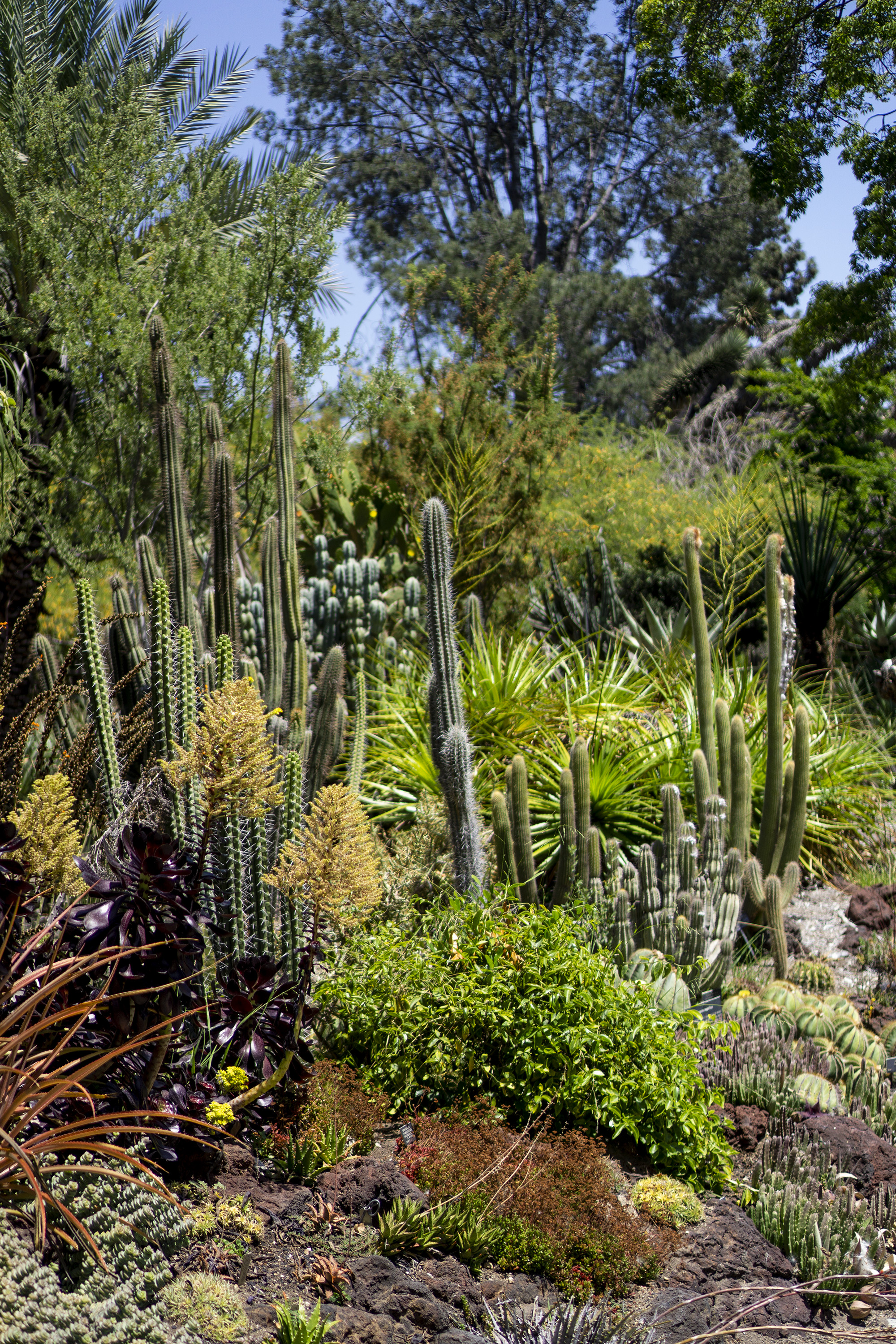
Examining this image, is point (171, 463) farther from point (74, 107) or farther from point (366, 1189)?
point (74, 107)

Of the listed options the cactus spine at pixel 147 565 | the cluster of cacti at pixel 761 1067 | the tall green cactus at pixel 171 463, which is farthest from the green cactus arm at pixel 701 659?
the cactus spine at pixel 147 565

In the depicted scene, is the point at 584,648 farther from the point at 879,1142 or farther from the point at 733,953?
the point at 879,1142

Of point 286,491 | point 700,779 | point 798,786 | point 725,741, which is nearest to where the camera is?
point 700,779

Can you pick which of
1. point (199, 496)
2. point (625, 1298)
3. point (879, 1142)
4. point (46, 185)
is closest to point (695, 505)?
point (199, 496)

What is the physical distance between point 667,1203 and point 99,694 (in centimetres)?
281

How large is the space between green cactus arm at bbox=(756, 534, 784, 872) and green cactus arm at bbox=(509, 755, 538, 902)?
69.2 inches

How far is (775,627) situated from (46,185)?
6.51 m

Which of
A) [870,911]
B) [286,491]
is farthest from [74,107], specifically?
[870,911]

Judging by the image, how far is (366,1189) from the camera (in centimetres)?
318

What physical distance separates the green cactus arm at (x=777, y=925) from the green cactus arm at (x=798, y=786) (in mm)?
617

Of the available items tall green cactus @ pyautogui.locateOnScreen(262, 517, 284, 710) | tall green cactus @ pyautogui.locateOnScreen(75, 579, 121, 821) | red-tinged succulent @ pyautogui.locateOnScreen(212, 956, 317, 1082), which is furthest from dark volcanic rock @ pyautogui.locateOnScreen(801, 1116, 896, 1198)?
tall green cactus @ pyautogui.locateOnScreen(262, 517, 284, 710)

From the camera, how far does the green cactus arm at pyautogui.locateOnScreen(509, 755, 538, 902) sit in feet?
16.2

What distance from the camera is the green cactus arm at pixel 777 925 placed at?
542 cm

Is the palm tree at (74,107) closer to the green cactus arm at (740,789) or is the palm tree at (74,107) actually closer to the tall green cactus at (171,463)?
the tall green cactus at (171,463)
